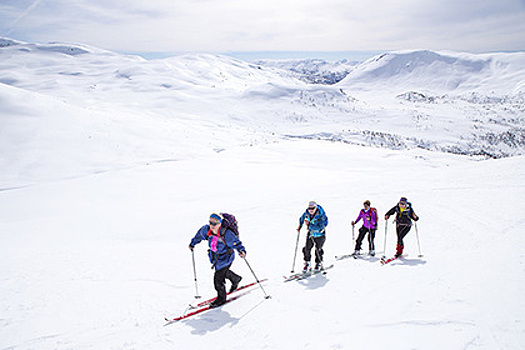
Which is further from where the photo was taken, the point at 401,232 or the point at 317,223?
the point at 401,232

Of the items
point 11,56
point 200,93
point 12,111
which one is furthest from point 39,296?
point 11,56

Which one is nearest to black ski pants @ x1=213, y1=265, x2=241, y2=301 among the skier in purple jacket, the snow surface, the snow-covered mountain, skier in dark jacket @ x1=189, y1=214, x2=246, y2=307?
skier in dark jacket @ x1=189, y1=214, x2=246, y2=307

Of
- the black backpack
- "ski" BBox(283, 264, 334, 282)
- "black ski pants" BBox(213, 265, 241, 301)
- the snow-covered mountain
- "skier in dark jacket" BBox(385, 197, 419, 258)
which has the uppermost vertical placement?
the snow-covered mountain

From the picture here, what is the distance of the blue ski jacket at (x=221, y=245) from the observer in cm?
620

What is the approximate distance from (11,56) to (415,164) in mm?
223916

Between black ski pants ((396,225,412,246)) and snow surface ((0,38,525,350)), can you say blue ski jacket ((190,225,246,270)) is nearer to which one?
snow surface ((0,38,525,350))

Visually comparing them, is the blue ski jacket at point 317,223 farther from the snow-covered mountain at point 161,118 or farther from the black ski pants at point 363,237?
the snow-covered mountain at point 161,118

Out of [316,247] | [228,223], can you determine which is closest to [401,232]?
[316,247]

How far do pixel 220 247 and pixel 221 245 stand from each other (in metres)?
0.05

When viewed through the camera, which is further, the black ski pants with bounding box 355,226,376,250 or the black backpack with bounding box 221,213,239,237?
the black ski pants with bounding box 355,226,376,250

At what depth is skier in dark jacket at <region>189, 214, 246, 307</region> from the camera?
20.2ft

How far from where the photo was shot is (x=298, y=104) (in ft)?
400

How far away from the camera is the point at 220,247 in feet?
20.7

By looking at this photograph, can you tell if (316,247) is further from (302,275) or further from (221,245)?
(221,245)
